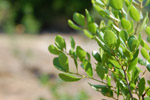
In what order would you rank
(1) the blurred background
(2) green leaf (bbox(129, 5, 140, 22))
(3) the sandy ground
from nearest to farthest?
(2) green leaf (bbox(129, 5, 140, 22))
(1) the blurred background
(3) the sandy ground

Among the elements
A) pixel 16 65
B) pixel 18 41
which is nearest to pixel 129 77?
pixel 16 65

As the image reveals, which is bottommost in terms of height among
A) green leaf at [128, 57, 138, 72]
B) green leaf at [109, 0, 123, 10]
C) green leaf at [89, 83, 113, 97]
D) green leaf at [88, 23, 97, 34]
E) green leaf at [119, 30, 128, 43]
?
green leaf at [89, 83, 113, 97]

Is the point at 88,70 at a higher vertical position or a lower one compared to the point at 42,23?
lower

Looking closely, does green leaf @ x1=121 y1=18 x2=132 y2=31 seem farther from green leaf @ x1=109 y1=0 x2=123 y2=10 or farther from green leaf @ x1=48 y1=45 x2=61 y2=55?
green leaf @ x1=48 y1=45 x2=61 y2=55

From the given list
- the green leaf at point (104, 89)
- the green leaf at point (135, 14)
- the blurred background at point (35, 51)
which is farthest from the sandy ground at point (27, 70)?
the green leaf at point (135, 14)

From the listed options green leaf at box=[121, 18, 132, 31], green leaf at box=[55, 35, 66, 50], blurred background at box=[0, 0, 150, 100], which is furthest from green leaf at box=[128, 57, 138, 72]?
blurred background at box=[0, 0, 150, 100]

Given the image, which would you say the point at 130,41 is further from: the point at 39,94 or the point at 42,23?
the point at 42,23

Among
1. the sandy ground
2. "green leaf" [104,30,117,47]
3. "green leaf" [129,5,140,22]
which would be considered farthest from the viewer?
the sandy ground
